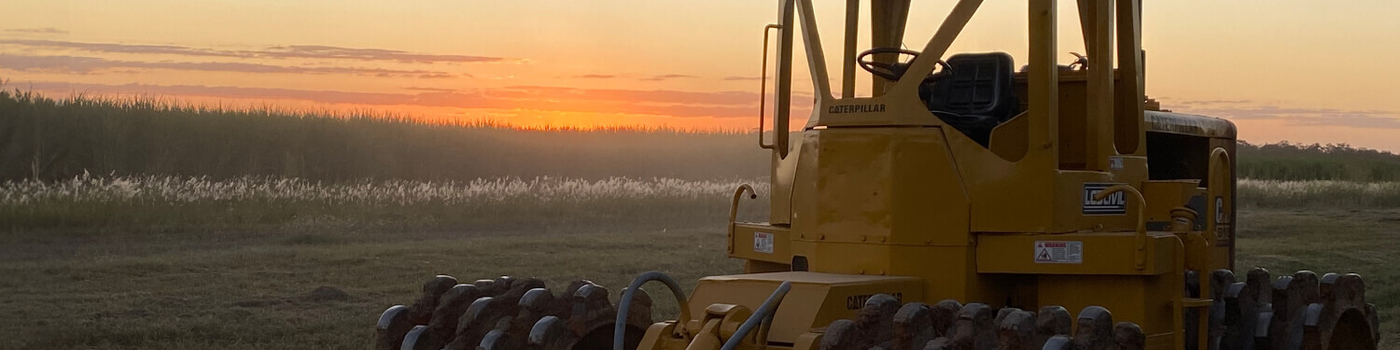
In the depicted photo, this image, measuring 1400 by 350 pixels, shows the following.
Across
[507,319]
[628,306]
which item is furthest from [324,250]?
[628,306]

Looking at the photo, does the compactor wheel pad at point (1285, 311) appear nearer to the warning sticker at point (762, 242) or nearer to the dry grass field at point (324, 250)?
the warning sticker at point (762, 242)

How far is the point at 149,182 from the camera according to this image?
25.9 m

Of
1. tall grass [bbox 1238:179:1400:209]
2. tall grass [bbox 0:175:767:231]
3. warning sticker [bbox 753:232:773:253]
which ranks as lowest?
warning sticker [bbox 753:232:773:253]

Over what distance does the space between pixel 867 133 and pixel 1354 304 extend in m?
3.49

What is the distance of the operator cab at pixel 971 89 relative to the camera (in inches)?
276

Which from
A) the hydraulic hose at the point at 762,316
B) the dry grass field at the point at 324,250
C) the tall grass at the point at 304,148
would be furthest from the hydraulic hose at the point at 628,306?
the tall grass at the point at 304,148

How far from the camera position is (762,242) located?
751cm

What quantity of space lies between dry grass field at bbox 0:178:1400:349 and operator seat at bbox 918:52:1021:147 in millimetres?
5798

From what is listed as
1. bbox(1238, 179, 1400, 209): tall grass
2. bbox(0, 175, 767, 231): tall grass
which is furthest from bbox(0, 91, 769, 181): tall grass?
bbox(1238, 179, 1400, 209): tall grass

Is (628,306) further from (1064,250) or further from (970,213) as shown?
(1064,250)

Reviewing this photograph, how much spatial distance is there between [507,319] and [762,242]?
153 cm

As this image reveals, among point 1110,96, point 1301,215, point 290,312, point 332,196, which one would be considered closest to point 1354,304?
point 1110,96

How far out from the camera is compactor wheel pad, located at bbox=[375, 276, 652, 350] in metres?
6.42

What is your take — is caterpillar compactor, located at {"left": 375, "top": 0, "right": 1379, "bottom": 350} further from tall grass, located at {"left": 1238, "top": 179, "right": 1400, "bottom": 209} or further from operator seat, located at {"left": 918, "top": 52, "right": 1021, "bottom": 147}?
tall grass, located at {"left": 1238, "top": 179, "right": 1400, "bottom": 209}
